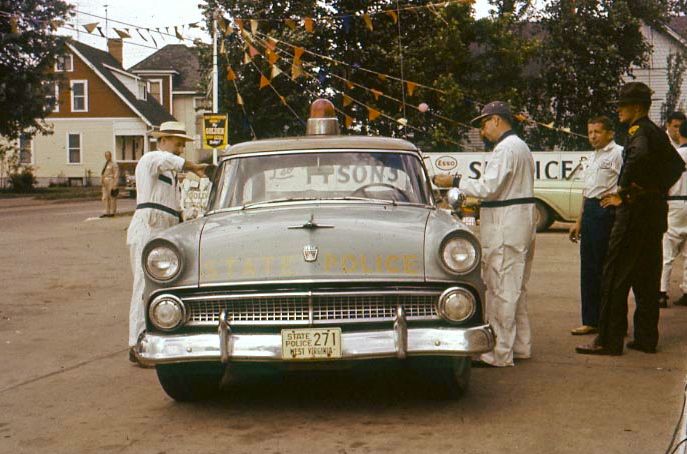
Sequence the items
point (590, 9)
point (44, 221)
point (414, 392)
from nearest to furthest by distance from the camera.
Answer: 1. point (414, 392)
2. point (44, 221)
3. point (590, 9)

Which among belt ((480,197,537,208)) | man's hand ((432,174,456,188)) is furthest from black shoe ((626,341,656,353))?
man's hand ((432,174,456,188))

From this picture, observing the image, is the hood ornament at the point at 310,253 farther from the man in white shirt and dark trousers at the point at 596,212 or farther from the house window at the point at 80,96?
the house window at the point at 80,96

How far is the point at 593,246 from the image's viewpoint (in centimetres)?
827

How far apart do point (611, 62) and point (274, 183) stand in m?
30.8

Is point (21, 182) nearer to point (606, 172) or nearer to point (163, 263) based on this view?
point (606, 172)

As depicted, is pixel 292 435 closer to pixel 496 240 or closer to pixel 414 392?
pixel 414 392

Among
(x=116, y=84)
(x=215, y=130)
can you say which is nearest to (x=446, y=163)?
(x=215, y=130)

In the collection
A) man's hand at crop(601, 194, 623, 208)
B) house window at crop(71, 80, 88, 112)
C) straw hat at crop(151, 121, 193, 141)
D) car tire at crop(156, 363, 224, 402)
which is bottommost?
car tire at crop(156, 363, 224, 402)

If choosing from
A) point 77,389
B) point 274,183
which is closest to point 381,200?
point 274,183

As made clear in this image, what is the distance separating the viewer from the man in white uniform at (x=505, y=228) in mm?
6980

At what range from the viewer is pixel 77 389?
21.5 feet

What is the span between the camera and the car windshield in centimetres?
657

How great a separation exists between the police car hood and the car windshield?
2.70 feet

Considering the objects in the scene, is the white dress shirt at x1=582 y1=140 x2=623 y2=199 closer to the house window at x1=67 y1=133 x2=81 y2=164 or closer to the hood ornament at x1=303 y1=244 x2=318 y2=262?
the hood ornament at x1=303 y1=244 x2=318 y2=262
